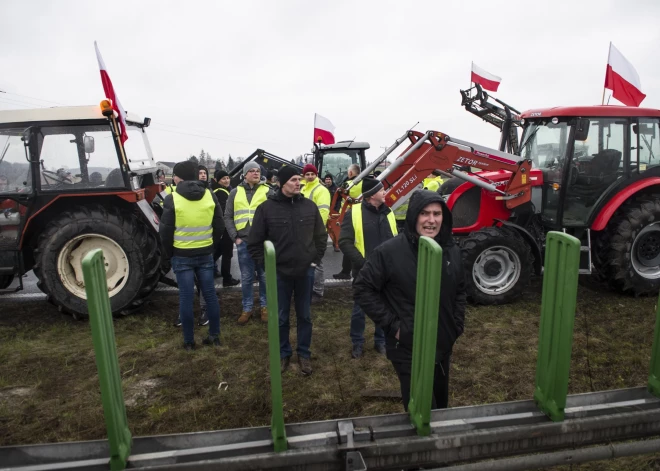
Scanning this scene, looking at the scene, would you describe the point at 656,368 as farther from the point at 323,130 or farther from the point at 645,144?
the point at 323,130

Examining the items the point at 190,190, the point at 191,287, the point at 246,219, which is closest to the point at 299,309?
the point at 191,287

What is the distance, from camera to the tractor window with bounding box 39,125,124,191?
4.88 metres

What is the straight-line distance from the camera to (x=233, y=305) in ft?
18.1

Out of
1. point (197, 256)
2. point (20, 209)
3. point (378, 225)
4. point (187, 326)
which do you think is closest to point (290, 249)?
point (378, 225)

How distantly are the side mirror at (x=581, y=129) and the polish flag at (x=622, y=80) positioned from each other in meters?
1.07

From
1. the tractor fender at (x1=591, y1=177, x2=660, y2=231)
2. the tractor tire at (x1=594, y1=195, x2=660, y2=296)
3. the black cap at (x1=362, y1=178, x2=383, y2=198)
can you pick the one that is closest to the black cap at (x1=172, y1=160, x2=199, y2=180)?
the black cap at (x1=362, y1=178, x2=383, y2=198)

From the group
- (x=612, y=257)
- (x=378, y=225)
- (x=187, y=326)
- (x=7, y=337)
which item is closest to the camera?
(x=378, y=225)

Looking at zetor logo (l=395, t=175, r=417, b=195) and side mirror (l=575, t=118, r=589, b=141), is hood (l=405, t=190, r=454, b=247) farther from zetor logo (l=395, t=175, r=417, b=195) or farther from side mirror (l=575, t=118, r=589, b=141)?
side mirror (l=575, t=118, r=589, b=141)

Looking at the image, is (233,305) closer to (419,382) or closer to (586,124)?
(419,382)

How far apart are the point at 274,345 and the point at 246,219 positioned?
3.42 metres

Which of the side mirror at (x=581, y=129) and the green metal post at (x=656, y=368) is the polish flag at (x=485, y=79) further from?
the green metal post at (x=656, y=368)

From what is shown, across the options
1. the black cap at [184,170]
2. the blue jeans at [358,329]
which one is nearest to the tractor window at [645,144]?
the blue jeans at [358,329]

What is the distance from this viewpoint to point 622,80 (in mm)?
5930

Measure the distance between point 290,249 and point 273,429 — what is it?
80.9 inches
